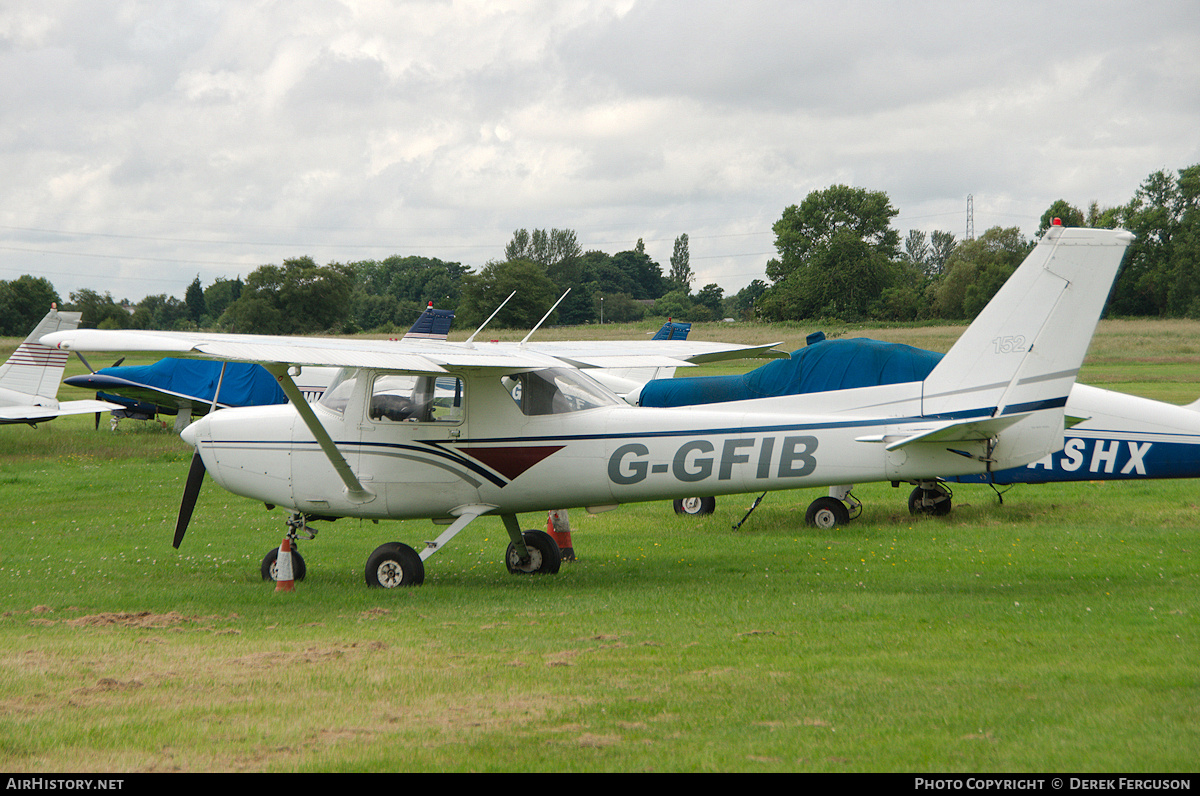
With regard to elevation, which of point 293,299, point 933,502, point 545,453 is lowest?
point 933,502

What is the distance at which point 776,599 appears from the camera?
808cm

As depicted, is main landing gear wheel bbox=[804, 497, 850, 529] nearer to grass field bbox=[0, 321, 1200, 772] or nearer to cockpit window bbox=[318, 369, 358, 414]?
grass field bbox=[0, 321, 1200, 772]

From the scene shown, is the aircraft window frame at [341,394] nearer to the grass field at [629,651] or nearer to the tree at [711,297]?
the grass field at [629,651]

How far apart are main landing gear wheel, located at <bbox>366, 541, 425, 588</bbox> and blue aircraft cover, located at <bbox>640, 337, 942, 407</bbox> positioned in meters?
5.34

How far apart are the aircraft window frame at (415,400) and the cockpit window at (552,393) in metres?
0.51

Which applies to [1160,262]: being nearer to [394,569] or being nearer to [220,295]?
[394,569]

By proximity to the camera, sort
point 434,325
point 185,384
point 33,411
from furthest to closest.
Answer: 1. point 185,384
2. point 33,411
3. point 434,325

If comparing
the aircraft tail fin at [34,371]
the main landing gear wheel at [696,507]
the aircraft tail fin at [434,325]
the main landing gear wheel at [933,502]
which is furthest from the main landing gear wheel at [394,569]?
the aircraft tail fin at [34,371]

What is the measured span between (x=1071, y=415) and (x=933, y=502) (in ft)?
7.03

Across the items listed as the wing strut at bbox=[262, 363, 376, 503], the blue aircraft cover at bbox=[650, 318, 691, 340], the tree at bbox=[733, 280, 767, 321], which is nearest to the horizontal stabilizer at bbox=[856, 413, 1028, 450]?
the wing strut at bbox=[262, 363, 376, 503]

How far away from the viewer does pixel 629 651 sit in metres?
6.41

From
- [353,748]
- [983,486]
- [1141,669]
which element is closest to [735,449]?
[1141,669]

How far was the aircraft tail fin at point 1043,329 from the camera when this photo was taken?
8.00 metres

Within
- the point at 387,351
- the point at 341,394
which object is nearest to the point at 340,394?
the point at 341,394
